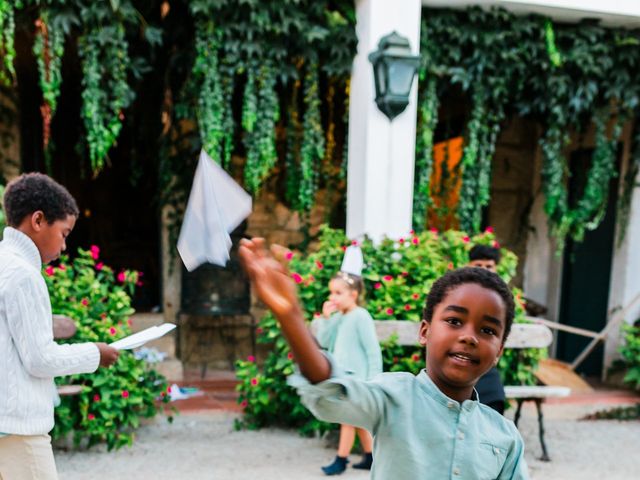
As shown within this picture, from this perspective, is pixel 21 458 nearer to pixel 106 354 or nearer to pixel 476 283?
pixel 106 354

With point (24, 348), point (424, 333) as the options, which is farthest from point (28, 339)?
point (424, 333)

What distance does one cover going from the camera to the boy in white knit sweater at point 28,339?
1732 millimetres

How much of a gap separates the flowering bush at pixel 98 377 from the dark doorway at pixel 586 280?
5.29 metres

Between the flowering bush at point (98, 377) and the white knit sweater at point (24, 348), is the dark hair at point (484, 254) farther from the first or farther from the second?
the white knit sweater at point (24, 348)

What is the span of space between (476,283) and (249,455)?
307 centimetres

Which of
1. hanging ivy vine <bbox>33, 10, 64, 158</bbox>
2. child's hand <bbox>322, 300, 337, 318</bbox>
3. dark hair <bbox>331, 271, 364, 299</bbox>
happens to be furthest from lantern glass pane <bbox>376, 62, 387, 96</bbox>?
hanging ivy vine <bbox>33, 10, 64, 158</bbox>

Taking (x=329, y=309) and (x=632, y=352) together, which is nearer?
(x=329, y=309)

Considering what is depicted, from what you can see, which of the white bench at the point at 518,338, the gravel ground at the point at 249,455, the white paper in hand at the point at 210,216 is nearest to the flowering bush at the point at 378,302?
the white bench at the point at 518,338

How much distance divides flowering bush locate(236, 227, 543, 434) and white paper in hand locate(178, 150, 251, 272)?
9.27 ft

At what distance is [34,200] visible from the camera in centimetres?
186

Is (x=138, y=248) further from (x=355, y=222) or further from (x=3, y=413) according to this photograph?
(x=3, y=413)

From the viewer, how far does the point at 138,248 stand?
6781 mm

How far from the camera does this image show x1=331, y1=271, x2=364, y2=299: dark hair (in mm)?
3454

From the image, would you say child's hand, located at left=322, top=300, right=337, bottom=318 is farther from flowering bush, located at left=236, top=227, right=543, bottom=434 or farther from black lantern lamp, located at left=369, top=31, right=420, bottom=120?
black lantern lamp, located at left=369, top=31, right=420, bottom=120
